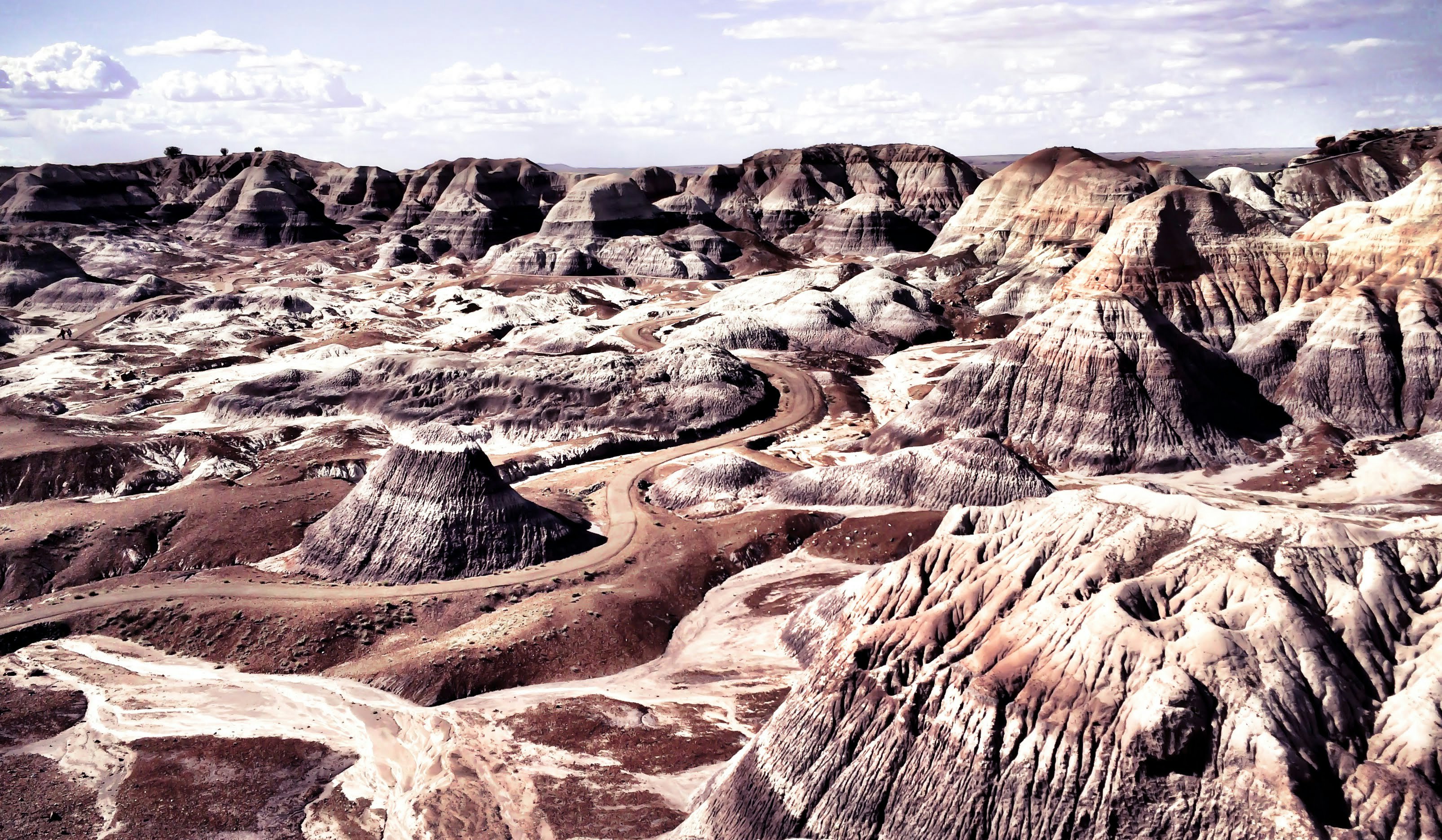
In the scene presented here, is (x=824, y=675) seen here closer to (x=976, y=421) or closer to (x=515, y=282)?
(x=976, y=421)

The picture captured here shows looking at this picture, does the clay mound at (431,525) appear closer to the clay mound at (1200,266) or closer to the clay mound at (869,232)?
the clay mound at (1200,266)

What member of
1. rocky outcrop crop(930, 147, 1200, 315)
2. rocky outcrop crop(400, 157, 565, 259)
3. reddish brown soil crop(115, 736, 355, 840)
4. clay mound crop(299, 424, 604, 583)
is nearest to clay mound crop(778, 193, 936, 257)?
rocky outcrop crop(930, 147, 1200, 315)

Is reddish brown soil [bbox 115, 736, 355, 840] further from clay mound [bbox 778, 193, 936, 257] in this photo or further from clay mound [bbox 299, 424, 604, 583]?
clay mound [bbox 778, 193, 936, 257]

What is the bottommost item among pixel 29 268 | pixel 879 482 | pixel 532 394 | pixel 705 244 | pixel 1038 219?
pixel 879 482

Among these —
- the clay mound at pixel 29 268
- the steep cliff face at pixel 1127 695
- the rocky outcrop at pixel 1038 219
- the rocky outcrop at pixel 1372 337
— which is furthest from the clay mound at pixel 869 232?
the steep cliff face at pixel 1127 695

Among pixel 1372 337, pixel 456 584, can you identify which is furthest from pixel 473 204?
pixel 1372 337

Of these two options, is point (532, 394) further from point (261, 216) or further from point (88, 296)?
point (261, 216)
